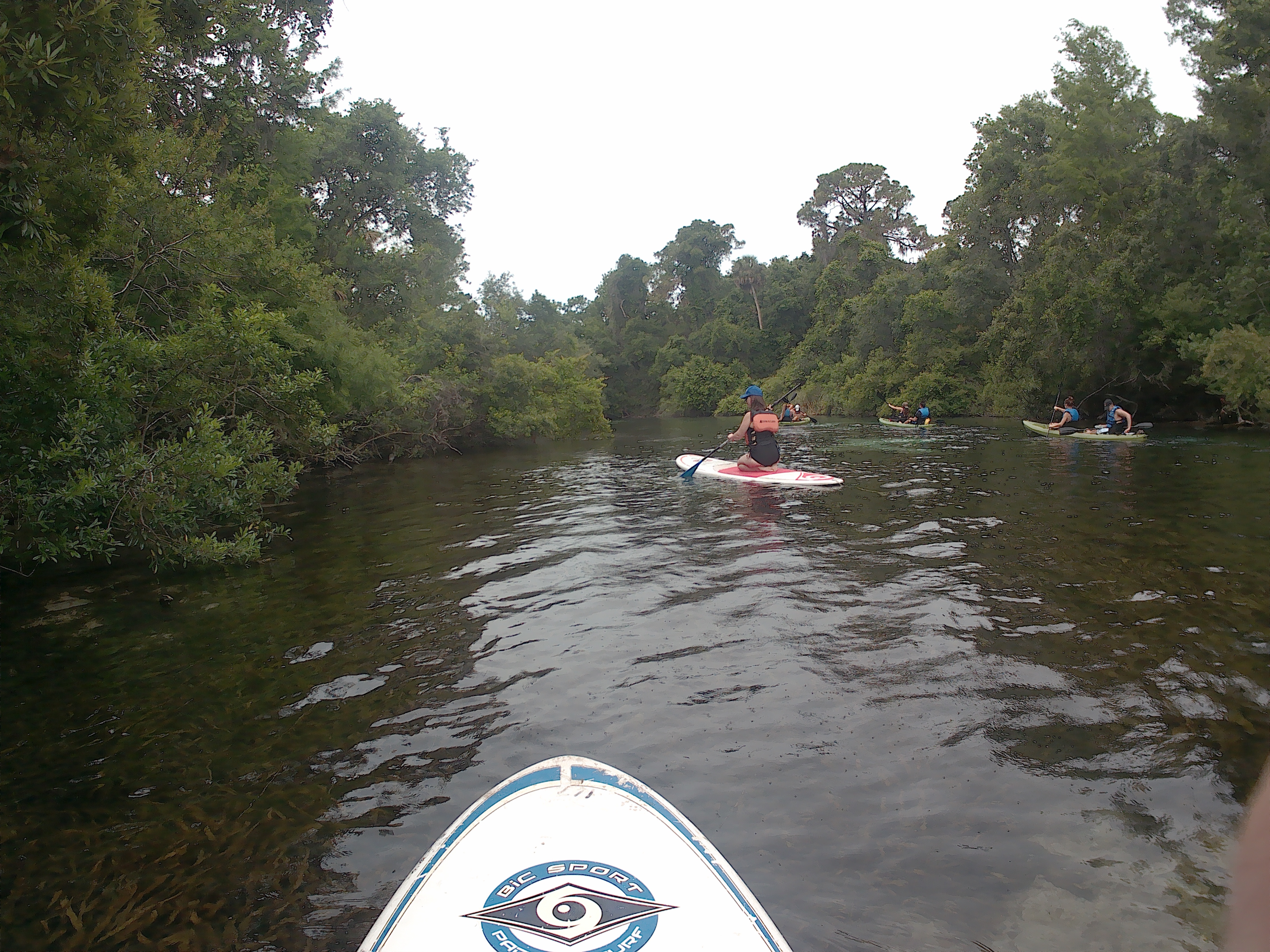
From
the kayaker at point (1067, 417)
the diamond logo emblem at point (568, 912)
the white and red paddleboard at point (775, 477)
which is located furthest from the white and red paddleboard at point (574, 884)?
the kayaker at point (1067, 417)

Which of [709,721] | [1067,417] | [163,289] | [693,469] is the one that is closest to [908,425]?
[1067,417]

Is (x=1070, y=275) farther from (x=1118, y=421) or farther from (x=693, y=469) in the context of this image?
(x=693, y=469)

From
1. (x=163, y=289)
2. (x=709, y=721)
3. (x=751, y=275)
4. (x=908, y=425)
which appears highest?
(x=751, y=275)

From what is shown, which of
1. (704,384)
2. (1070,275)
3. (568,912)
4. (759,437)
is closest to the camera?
(568,912)

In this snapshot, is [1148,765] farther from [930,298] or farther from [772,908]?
[930,298]

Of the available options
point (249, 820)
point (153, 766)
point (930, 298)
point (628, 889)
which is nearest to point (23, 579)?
point (153, 766)

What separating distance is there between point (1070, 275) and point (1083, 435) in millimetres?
11167

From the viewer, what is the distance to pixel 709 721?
4.52 m

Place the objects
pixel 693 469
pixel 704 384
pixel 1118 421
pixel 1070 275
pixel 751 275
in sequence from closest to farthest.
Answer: pixel 693 469
pixel 1118 421
pixel 1070 275
pixel 704 384
pixel 751 275

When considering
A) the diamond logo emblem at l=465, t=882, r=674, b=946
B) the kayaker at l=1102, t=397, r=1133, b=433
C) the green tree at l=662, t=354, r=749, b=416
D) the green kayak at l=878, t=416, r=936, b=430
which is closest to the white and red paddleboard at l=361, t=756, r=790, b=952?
the diamond logo emblem at l=465, t=882, r=674, b=946

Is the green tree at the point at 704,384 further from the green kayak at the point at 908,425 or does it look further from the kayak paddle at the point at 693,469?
the kayak paddle at the point at 693,469

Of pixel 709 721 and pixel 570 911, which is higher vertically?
Result: pixel 570 911

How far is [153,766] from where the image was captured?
14.0ft

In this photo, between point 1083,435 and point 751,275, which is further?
point 751,275
